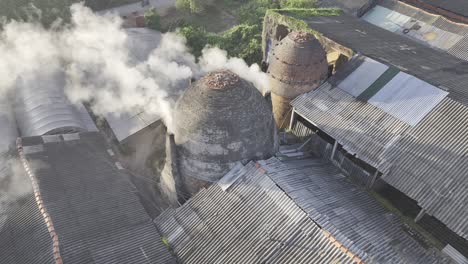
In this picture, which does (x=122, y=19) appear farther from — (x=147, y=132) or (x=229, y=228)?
(x=229, y=228)

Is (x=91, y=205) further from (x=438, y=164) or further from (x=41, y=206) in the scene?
(x=438, y=164)

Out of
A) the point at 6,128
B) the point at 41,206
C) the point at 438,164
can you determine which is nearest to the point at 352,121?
the point at 438,164

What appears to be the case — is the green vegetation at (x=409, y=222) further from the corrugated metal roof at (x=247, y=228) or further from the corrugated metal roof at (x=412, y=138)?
the corrugated metal roof at (x=247, y=228)

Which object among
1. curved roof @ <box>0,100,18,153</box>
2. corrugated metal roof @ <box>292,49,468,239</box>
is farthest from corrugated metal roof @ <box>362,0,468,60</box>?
curved roof @ <box>0,100,18,153</box>

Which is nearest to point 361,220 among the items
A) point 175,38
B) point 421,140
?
point 421,140

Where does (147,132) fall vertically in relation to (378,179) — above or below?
below
